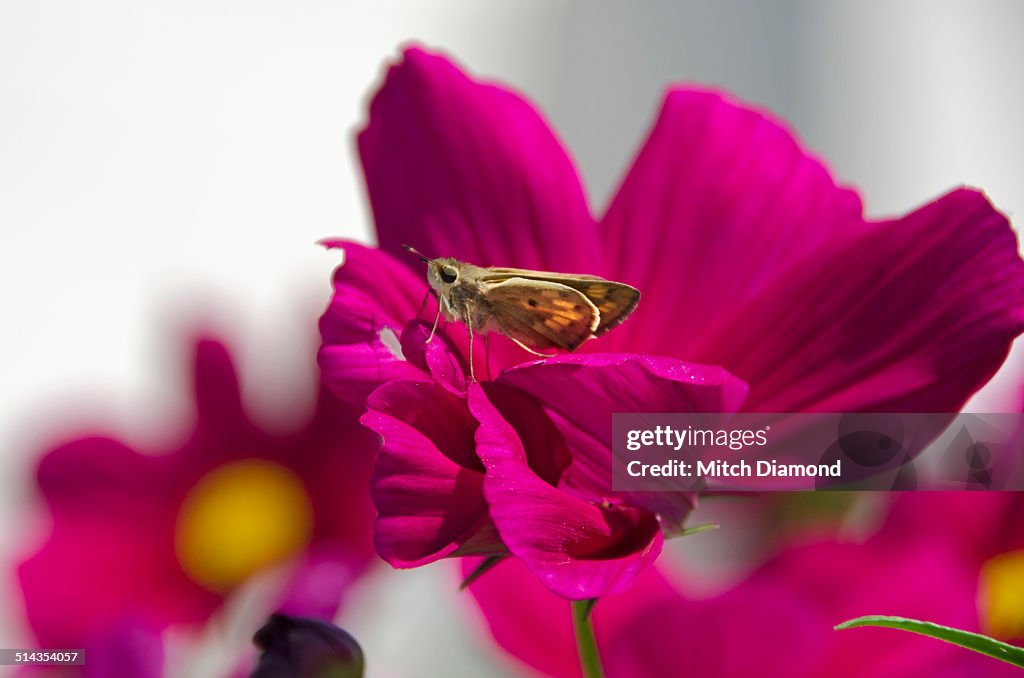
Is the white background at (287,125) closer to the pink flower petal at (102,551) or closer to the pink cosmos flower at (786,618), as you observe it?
the pink flower petal at (102,551)

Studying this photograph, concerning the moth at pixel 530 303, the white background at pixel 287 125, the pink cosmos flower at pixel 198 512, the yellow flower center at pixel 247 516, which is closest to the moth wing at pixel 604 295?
the moth at pixel 530 303

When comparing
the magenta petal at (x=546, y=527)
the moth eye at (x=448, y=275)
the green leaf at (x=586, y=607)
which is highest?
Result: the moth eye at (x=448, y=275)

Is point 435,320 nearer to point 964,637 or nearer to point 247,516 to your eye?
point 964,637

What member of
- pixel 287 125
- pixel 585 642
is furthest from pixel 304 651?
pixel 287 125

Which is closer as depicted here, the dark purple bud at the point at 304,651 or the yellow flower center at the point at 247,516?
the dark purple bud at the point at 304,651

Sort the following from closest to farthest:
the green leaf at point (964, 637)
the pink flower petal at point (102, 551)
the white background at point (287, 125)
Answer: the green leaf at point (964, 637) < the pink flower petal at point (102, 551) < the white background at point (287, 125)
